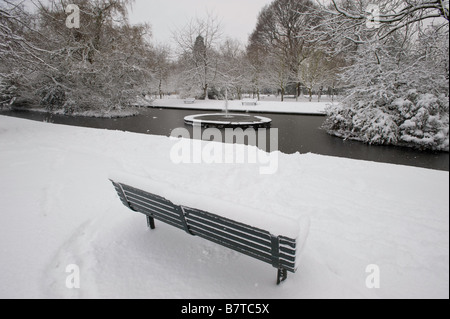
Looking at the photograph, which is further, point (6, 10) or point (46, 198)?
point (6, 10)

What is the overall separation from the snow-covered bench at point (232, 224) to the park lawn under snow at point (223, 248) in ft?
Answer: 1.14

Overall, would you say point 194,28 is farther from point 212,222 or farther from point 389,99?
point 212,222

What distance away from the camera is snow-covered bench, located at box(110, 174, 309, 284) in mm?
1784

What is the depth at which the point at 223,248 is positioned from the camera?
265 centimetres

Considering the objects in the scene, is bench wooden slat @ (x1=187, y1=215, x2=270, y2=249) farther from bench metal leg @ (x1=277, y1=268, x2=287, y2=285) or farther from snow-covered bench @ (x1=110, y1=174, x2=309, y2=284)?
bench metal leg @ (x1=277, y1=268, x2=287, y2=285)

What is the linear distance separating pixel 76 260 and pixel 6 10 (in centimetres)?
1026

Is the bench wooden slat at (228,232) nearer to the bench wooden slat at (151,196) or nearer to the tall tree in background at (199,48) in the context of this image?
the bench wooden slat at (151,196)

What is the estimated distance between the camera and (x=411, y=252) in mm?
2207

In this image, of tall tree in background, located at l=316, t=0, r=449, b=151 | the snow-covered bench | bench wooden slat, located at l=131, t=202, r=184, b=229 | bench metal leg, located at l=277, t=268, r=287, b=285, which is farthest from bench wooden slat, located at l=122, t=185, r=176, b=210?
tall tree in background, located at l=316, t=0, r=449, b=151

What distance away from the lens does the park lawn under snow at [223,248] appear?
1.98 metres

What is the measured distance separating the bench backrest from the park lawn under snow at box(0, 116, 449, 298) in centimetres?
34

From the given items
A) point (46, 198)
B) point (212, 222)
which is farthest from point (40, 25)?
point (212, 222)

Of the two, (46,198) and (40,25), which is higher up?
(40,25)

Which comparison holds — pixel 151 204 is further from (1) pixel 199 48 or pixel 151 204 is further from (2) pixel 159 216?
(1) pixel 199 48
